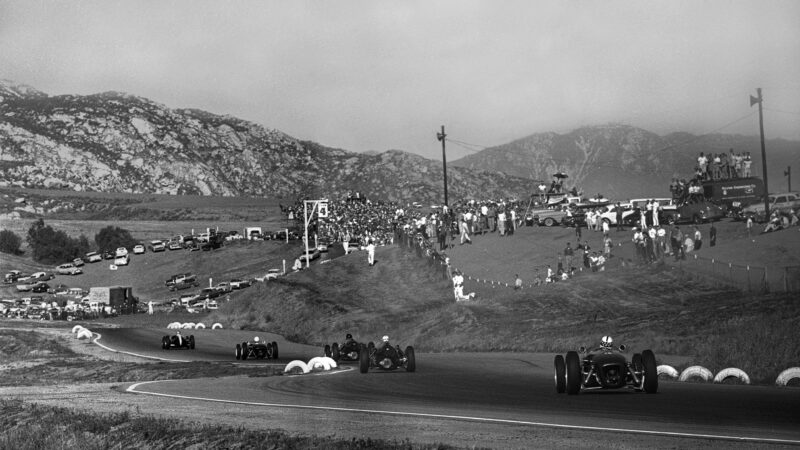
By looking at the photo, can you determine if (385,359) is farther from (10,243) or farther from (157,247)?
(10,243)

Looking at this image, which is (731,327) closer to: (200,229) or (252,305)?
(252,305)

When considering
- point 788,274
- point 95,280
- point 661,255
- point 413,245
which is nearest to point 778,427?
point 788,274

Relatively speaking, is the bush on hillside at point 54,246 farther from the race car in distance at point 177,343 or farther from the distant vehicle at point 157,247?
the race car in distance at point 177,343

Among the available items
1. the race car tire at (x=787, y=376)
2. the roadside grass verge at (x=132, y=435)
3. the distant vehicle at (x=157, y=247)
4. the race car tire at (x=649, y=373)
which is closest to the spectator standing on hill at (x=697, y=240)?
the race car tire at (x=787, y=376)

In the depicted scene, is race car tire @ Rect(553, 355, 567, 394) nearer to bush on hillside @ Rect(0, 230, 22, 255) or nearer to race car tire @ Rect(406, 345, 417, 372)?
race car tire @ Rect(406, 345, 417, 372)

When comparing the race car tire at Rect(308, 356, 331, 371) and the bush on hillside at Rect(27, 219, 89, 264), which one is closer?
the race car tire at Rect(308, 356, 331, 371)

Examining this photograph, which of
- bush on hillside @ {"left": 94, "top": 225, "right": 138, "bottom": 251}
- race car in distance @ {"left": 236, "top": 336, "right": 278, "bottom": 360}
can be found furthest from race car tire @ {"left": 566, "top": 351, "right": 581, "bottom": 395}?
bush on hillside @ {"left": 94, "top": 225, "right": 138, "bottom": 251}
